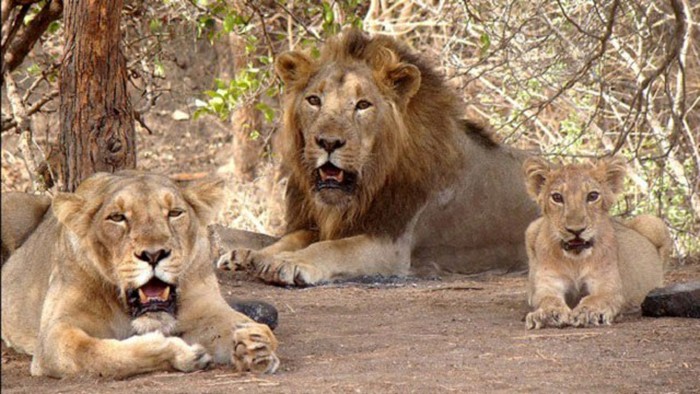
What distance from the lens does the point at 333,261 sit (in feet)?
23.9

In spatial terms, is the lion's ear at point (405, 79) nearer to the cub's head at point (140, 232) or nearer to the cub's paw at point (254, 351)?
the cub's head at point (140, 232)

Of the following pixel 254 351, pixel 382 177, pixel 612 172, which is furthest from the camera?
pixel 382 177

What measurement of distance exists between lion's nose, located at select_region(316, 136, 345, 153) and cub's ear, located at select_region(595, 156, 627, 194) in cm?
180

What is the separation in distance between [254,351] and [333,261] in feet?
9.37

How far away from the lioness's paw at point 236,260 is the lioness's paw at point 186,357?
2812mm

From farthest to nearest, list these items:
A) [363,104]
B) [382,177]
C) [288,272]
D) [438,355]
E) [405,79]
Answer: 1. [405,79]
2. [382,177]
3. [363,104]
4. [288,272]
5. [438,355]

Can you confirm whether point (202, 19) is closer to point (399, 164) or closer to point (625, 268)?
point (399, 164)

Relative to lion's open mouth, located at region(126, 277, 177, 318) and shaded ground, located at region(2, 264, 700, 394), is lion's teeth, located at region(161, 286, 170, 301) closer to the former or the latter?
lion's open mouth, located at region(126, 277, 177, 318)

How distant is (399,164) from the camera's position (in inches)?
300

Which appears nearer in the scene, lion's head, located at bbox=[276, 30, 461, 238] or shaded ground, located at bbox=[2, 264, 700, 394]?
shaded ground, located at bbox=[2, 264, 700, 394]

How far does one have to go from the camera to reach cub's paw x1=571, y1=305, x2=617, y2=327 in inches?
212

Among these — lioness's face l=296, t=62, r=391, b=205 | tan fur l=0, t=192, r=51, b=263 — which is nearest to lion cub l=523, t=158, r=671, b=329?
lioness's face l=296, t=62, r=391, b=205

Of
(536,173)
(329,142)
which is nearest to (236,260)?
(329,142)

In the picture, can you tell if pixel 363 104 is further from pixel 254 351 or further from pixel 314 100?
pixel 254 351
